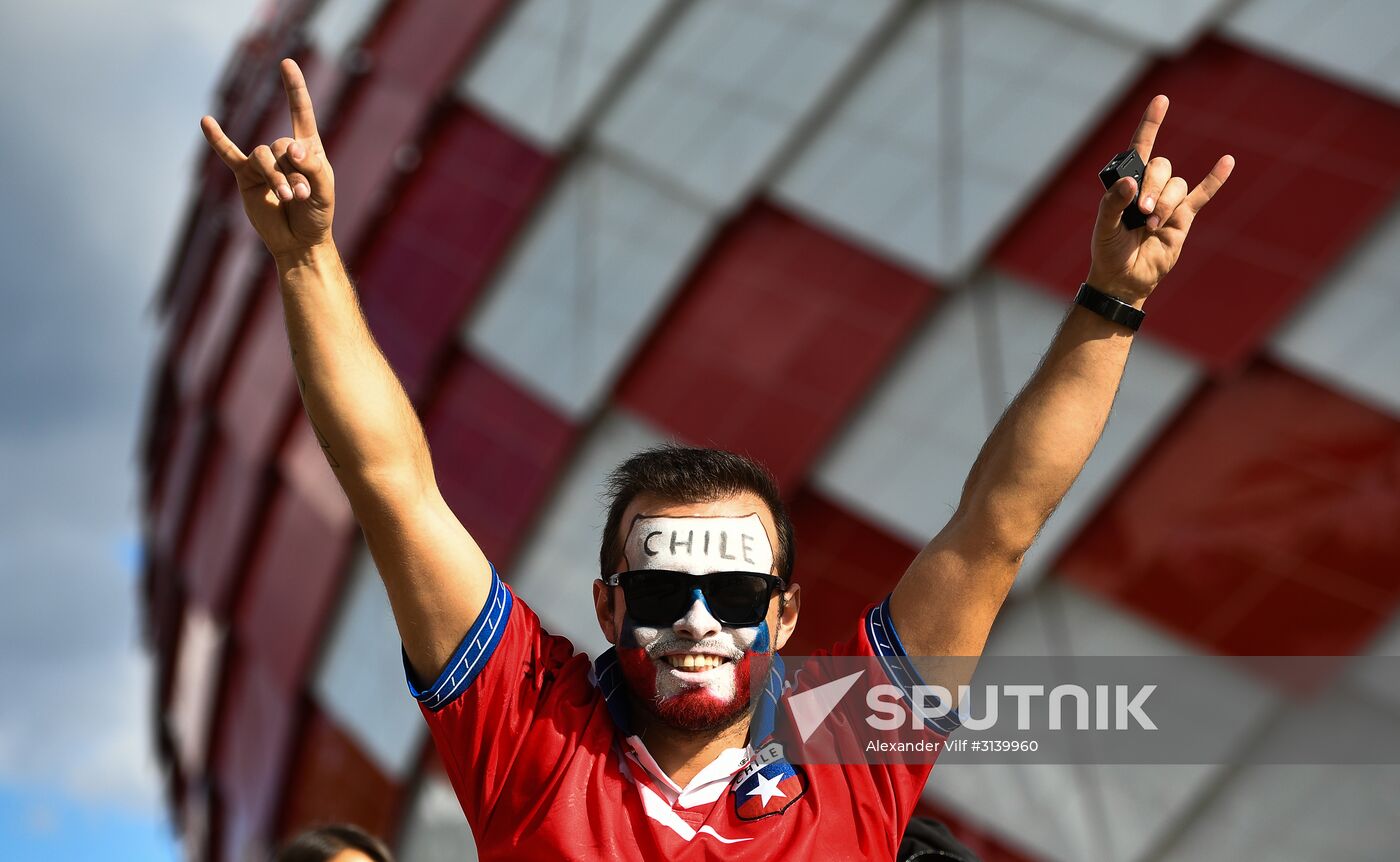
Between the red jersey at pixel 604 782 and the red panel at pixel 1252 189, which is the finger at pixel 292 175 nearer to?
the red jersey at pixel 604 782

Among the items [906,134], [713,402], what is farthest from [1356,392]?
[713,402]

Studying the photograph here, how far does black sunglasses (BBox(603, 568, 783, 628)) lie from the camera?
2.58 metres

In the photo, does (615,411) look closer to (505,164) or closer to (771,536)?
(505,164)

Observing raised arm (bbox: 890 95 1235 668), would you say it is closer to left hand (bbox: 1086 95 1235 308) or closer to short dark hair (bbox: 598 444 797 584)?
left hand (bbox: 1086 95 1235 308)

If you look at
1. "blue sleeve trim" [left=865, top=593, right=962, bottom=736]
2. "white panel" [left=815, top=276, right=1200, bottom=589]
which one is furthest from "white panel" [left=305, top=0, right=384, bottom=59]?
"blue sleeve trim" [left=865, top=593, right=962, bottom=736]

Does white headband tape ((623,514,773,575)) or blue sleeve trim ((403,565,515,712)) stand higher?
white headband tape ((623,514,773,575))

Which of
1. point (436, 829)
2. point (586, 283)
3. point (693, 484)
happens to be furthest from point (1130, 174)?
point (436, 829)

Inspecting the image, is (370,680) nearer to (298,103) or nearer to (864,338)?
(864,338)

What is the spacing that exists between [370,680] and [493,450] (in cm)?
212

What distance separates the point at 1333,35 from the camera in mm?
7812

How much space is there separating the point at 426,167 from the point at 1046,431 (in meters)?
9.41

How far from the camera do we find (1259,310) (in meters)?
7.46

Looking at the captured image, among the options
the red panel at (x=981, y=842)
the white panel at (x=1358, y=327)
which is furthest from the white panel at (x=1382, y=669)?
the red panel at (x=981, y=842)

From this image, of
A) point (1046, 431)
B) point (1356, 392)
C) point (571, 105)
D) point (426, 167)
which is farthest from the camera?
point (426, 167)
